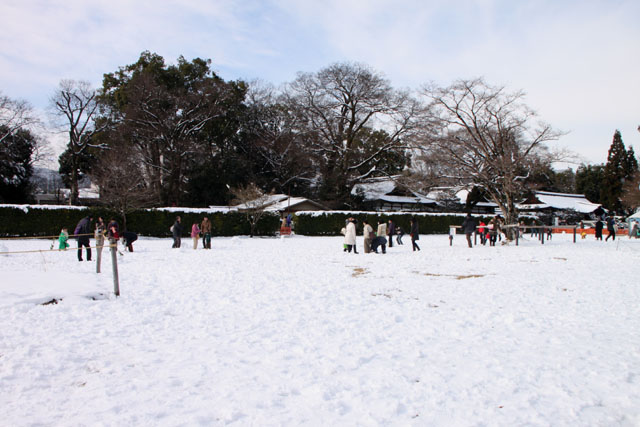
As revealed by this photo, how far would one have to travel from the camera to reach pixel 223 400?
3850 millimetres

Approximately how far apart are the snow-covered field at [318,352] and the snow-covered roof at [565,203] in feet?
179

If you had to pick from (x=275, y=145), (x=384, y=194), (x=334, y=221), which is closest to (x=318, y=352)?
(x=334, y=221)

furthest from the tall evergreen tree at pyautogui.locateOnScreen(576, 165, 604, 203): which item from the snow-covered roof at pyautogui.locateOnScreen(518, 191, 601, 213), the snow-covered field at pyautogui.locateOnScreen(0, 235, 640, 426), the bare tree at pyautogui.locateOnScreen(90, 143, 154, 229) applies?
the snow-covered field at pyautogui.locateOnScreen(0, 235, 640, 426)

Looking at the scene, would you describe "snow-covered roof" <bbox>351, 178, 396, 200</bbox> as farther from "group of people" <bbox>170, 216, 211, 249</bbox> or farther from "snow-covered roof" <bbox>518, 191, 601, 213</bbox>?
"group of people" <bbox>170, 216, 211, 249</bbox>

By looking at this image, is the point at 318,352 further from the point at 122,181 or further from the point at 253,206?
the point at 122,181

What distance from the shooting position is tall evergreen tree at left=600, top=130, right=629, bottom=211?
58906 mm

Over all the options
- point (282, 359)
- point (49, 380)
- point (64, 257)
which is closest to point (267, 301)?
point (282, 359)

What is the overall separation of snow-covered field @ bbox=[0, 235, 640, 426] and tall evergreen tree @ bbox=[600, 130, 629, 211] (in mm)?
59725

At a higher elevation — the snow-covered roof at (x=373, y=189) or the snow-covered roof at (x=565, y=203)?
the snow-covered roof at (x=373, y=189)

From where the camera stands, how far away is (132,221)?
26828 mm

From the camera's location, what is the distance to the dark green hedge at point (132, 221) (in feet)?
76.1

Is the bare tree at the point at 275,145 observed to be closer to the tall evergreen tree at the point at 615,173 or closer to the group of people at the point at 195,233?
the group of people at the point at 195,233

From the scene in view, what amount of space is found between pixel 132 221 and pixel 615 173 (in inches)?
2435

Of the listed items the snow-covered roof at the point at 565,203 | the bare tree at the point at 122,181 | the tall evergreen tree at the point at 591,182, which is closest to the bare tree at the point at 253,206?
the bare tree at the point at 122,181
